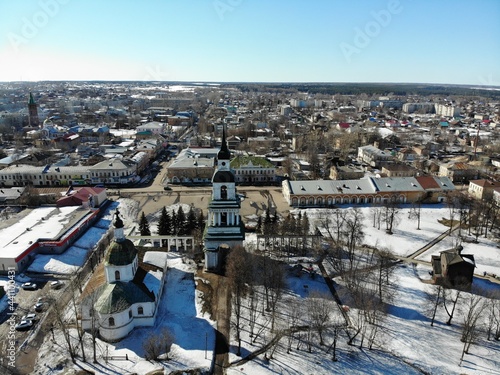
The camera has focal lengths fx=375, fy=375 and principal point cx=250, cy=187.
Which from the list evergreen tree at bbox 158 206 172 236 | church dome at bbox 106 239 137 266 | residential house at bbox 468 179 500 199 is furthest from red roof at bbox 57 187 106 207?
residential house at bbox 468 179 500 199

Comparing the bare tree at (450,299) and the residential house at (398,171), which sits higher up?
the residential house at (398,171)

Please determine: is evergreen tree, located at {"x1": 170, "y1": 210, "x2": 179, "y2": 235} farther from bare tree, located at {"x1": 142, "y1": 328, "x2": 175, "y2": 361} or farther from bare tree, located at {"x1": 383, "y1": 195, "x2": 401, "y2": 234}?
bare tree, located at {"x1": 383, "y1": 195, "x2": 401, "y2": 234}

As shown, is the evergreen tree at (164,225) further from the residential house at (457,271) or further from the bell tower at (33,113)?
the bell tower at (33,113)

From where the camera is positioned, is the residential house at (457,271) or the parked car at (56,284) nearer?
the residential house at (457,271)

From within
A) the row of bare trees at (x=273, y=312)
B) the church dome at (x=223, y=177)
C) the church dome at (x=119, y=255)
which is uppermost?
the church dome at (x=223, y=177)

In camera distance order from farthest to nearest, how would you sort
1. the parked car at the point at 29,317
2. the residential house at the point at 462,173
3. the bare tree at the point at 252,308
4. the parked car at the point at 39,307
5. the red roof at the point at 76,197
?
the residential house at the point at 462,173 → the red roof at the point at 76,197 → the parked car at the point at 39,307 → the parked car at the point at 29,317 → the bare tree at the point at 252,308

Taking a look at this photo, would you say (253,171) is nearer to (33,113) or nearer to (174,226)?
(174,226)

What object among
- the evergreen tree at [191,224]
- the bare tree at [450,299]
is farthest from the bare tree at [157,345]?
the bare tree at [450,299]
